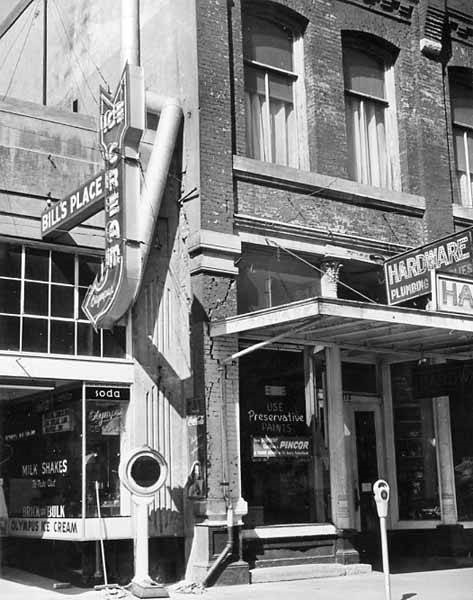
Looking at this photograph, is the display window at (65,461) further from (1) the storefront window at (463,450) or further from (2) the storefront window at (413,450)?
(1) the storefront window at (463,450)

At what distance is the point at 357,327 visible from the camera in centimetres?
1381

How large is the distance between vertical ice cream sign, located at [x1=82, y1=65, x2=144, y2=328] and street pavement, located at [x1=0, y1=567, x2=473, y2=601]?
3.70m

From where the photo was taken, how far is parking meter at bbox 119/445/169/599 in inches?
462

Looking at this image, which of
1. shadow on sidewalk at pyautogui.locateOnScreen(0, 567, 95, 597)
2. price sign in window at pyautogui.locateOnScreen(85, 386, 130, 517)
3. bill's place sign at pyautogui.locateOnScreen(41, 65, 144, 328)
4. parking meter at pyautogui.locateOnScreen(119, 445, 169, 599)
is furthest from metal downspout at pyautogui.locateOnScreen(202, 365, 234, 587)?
bill's place sign at pyautogui.locateOnScreen(41, 65, 144, 328)

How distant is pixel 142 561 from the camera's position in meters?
11.9

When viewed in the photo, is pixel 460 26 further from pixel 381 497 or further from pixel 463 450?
pixel 381 497

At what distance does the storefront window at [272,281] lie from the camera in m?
15.1

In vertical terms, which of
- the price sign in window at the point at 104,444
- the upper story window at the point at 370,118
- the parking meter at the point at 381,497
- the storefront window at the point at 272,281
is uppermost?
the upper story window at the point at 370,118

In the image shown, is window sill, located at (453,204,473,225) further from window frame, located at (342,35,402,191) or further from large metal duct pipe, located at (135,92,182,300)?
large metal duct pipe, located at (135,92,182,300)

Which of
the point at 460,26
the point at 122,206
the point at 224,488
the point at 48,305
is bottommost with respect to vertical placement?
the point at 224,488

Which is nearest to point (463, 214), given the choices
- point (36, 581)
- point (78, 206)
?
point (78, 206)

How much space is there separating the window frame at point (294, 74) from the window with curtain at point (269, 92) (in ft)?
0.06

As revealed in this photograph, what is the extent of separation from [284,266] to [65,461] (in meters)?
5.15

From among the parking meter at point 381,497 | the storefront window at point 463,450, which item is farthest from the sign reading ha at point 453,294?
the parking meter at point 381,497
